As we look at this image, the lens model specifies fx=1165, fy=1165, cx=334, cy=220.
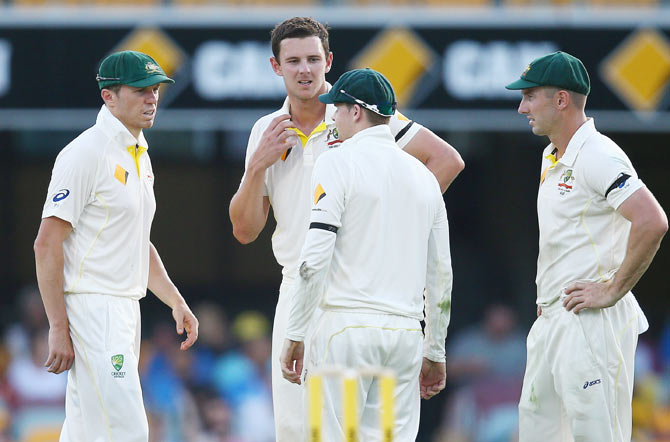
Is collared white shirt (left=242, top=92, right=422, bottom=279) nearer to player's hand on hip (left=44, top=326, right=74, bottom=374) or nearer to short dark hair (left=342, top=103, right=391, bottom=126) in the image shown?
short dark hair (left=342, top=103, right=391, bottom=126)

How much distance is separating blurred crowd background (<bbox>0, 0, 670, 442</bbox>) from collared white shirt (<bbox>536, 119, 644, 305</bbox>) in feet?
14.5

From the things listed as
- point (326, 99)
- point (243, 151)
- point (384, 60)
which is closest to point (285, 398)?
point (326, 99)

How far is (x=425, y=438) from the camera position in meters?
11.4

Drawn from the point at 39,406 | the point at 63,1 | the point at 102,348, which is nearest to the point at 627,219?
the point at 102,348

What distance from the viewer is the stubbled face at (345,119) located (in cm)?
464

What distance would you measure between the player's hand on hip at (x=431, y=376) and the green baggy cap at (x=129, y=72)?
1.61 meters

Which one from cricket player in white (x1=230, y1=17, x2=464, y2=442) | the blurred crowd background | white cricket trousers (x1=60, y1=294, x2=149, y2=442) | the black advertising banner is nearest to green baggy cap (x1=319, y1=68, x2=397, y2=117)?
cricket player in white (x1=230, y1=17, x2=464, y2=442)

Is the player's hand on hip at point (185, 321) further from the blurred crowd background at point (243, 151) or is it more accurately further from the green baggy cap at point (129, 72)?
the blurred crowd background at point (243, 151)

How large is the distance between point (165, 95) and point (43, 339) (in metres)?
2.69

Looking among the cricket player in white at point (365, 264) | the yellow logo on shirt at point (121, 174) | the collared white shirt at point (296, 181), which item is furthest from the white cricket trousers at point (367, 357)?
the yellow logo on shirt at point (121, 174)

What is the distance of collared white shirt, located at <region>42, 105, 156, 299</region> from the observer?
4777 millimetres

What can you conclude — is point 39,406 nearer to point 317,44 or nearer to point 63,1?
point 63,1

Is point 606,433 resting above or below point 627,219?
below

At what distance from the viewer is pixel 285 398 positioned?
4992 millimetres
